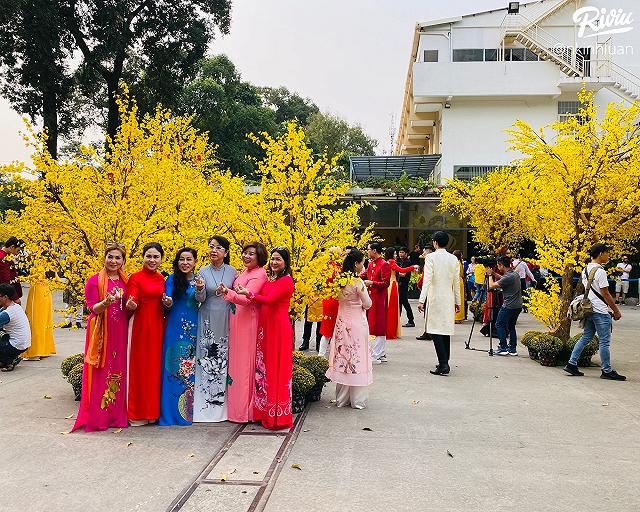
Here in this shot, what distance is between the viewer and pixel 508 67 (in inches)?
958

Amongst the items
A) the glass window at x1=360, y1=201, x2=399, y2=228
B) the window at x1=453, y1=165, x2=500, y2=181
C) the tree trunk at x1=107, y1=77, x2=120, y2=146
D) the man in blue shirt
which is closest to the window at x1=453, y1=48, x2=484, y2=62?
the window at x1=453, y1=165, x2=500, y2=181

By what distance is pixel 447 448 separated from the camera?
481cm

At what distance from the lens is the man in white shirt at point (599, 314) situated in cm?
753

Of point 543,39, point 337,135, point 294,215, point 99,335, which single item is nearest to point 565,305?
point 294,215

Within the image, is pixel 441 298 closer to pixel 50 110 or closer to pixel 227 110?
pixel 50 110

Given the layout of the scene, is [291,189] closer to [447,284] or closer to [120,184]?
[120,184]

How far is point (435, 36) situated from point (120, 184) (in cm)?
2180

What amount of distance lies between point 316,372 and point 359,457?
5.68ft

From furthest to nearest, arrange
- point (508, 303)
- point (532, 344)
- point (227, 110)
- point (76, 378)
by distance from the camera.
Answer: point (227, 110) → point (508, 303) → point (532, 344) → point (76, 378)

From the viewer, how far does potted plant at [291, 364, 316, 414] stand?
225 inches

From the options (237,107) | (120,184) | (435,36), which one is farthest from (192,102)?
(120,184)

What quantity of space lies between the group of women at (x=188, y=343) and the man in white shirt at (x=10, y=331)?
3276 millimetres

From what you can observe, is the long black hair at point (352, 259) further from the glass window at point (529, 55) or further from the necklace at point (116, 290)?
the glass window at point (529, 55)
